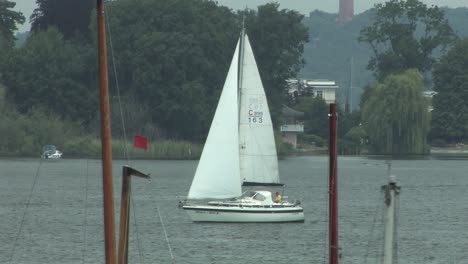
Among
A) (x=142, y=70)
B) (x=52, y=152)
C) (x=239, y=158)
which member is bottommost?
(x=52, y=152)

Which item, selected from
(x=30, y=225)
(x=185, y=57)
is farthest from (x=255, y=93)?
(x=185, y=57)

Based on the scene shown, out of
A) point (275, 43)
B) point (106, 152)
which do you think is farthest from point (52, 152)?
point (106, 152)

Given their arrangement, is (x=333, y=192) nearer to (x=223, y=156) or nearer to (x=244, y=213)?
(x=244, y=213)

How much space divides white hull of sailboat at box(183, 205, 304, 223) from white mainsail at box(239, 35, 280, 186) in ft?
6.00

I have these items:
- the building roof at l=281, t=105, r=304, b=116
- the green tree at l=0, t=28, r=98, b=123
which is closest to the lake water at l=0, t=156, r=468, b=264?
the green tree at l=0, t=28, r=98, b=123

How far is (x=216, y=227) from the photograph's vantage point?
60.8 m

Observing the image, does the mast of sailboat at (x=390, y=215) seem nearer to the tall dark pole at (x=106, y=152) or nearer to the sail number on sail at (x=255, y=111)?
the tall dark pole at (x=106, y=152)

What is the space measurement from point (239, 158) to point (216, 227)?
3.22 m

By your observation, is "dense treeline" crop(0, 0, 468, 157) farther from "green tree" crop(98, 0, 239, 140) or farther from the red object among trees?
the red object among trees

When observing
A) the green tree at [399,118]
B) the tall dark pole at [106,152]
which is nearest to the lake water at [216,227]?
the tall dark pole at [106,152]

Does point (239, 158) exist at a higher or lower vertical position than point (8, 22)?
lower

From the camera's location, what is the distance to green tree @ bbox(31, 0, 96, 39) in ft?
541

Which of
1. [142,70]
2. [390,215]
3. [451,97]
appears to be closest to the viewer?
[390,215]

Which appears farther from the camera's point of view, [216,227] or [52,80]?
[52,80]
